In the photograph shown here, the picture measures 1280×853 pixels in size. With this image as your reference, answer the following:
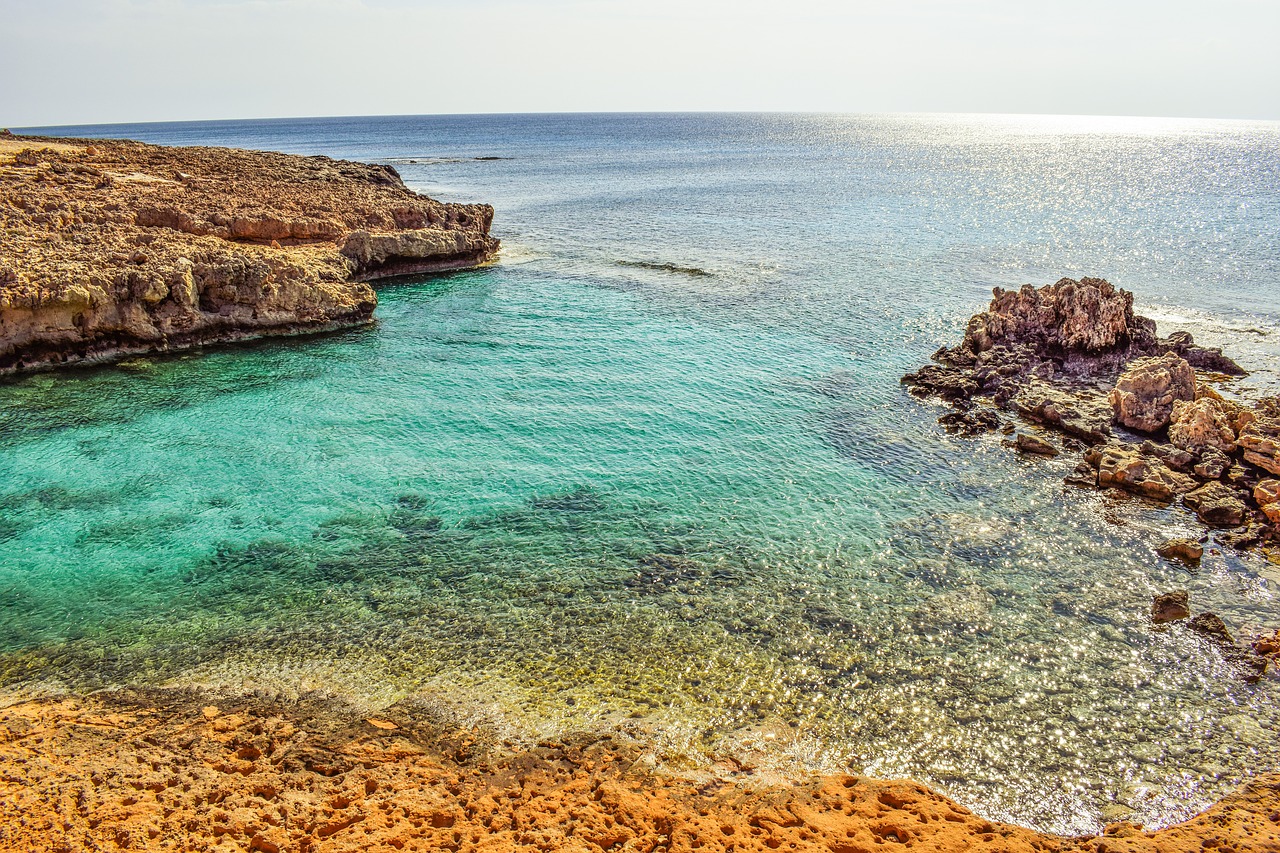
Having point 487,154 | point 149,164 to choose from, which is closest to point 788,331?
point 149,164

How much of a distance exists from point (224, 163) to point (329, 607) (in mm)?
53292

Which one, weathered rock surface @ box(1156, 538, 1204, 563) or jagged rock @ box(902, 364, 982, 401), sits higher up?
jagged rock @ box(902, 364, 982, 401)

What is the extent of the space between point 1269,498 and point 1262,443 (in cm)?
247

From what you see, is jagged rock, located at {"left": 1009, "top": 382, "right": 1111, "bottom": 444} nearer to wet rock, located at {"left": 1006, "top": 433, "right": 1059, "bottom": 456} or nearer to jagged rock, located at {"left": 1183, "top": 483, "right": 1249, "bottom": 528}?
wet rock, located at {"left": 1006, "top": 433, "right": 1059, "bottom": 456}

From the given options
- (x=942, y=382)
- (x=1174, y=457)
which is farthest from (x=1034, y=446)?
(x=942, y=382)

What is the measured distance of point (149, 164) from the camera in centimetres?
4822

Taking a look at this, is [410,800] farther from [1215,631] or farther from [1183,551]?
[1183,551]

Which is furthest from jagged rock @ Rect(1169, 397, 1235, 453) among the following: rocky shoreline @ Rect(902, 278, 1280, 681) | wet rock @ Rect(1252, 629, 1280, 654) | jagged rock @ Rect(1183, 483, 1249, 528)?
wet rock @ Rect(1252, 629, 1280, 654)

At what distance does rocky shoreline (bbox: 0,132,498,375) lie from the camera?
81.1ft

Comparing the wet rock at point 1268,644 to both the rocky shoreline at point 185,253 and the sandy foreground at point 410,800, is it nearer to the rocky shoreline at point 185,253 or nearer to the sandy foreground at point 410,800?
the sandy foreground at point 410,800

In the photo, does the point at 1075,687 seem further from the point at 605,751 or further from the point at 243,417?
the point at 243,417

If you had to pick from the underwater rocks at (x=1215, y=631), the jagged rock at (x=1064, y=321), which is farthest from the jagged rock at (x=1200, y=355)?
the underwater rocks at (x=1215, y=631)

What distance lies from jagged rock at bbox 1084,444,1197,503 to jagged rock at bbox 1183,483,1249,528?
0.43 metres

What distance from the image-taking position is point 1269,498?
16641 millimetres
